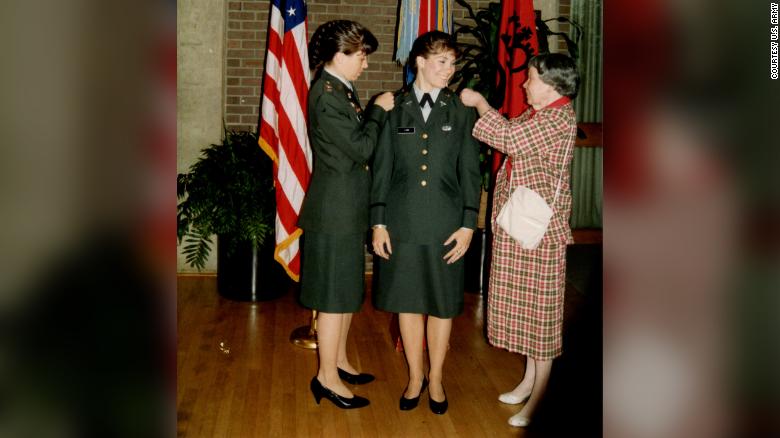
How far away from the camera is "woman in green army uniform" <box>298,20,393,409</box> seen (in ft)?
8.18

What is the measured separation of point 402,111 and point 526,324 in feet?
3.07

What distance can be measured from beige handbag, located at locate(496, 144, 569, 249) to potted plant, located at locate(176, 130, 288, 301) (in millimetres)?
2130

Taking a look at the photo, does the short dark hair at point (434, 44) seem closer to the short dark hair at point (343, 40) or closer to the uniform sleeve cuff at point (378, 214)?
the short dark hair at point (343, 40)

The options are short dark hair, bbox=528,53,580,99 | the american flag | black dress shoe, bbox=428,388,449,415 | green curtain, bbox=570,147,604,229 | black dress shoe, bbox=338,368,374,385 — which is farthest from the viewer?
green curtain, bbox=570,147,604,229

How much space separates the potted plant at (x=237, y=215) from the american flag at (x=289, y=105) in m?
0.60

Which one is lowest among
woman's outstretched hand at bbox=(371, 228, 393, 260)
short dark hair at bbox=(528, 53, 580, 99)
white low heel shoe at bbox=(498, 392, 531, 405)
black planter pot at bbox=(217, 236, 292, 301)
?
white low heel shoe at bbox=(498, 392, 531, 405)

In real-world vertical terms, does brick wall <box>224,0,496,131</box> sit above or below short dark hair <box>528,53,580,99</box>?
above

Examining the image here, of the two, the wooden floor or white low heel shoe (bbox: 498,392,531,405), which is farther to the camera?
white low heel shoe (bbox: 498,392,531,405)

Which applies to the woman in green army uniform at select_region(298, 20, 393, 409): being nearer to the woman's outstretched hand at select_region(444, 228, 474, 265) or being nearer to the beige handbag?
the woman's outstretched hand at select_region(444, 228, 474, 265)

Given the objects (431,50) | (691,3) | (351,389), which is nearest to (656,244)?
(691,3)

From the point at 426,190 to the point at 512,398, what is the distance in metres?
1.03

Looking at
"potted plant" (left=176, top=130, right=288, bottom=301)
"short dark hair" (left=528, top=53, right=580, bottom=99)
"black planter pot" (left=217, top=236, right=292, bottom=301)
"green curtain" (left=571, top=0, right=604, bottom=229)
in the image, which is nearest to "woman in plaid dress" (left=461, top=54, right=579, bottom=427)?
"short dark hair" (left=528, top=53, right=580, bottom=99)

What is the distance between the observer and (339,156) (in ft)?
8.34

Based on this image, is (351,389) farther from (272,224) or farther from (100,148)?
(100,148)
